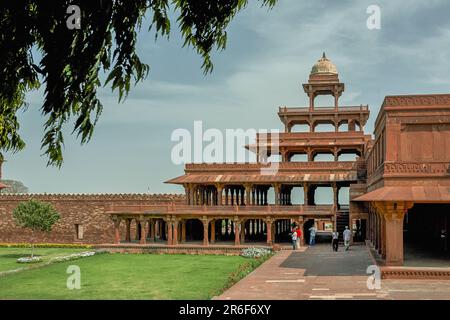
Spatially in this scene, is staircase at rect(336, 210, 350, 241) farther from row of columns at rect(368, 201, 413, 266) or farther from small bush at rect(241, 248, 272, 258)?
row of columns at rect(368, 201, 413, 266)

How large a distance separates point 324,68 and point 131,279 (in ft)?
93.3

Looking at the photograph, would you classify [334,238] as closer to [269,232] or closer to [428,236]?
[428,236]

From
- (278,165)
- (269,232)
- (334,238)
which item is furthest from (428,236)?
(278,165)

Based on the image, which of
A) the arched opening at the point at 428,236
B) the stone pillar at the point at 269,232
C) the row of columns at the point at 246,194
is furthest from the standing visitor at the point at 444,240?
the stone pillar at the point at 269,232

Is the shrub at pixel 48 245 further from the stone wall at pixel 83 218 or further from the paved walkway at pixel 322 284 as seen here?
the paved walkway at pixel 322 284

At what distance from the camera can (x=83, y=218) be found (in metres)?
47.2

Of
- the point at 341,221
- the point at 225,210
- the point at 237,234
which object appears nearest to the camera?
the point at 237,234

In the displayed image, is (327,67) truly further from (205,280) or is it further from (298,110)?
(205,280)

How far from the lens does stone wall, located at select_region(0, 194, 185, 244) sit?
46.9 metres

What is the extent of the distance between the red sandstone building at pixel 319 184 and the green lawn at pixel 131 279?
6250 mm

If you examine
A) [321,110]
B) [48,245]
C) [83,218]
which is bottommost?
[48,245]

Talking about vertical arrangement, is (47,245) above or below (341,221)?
below

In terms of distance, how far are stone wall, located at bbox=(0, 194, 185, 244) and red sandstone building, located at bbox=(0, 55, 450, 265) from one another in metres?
0.08
